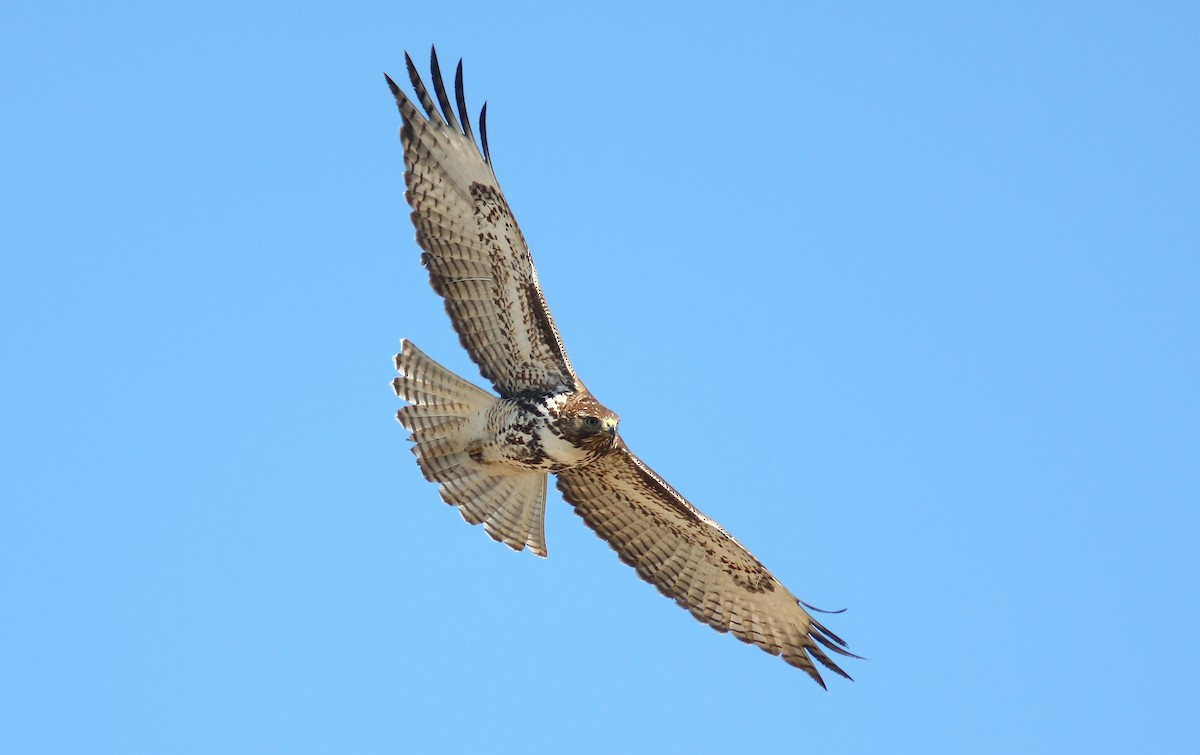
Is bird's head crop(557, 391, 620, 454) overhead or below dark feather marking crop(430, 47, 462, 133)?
below

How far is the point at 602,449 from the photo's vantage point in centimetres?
1160

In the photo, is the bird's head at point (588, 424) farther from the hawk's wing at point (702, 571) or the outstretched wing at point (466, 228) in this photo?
the hawk's wing at point (702, 571)

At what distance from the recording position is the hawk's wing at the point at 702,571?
41.1 ft

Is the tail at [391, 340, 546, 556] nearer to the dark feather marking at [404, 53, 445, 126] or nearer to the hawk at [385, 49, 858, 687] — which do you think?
the hawk at [385, 49, 858, 687]

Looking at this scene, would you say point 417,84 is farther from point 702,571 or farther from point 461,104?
point 702,571

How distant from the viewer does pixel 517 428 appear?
1173 cm

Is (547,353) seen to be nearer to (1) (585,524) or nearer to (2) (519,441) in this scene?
(2) (519,441)

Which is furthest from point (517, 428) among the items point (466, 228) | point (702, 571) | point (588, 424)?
point (702, 571)

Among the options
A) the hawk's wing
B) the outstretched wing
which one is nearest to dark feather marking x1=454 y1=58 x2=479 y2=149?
the outstretched wing

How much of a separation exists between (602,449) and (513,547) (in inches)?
48.1

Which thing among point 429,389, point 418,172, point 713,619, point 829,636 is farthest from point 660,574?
point 418,172

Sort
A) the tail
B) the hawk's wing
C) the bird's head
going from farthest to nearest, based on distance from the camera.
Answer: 1. the hawk's wing
2. the tail
3. the bird's head

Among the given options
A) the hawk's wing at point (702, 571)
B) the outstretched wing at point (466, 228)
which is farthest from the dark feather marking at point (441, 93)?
the hawk's wing at point (702, 571)

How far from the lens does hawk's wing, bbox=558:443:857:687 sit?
12.5 m
